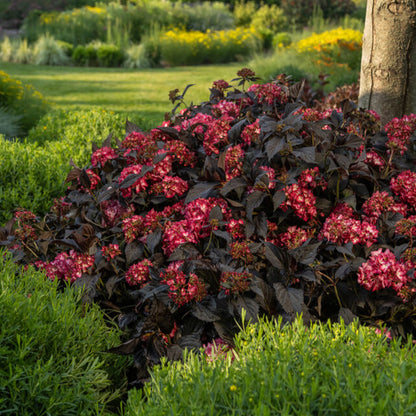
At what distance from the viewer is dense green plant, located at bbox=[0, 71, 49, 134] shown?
7449 mm

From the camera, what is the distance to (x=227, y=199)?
2.70m

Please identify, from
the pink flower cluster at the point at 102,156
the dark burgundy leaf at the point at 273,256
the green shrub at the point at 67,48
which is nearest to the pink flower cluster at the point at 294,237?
the dark burgundy leaf at the point at 273,256

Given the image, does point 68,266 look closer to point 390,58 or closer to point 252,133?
point 252,133

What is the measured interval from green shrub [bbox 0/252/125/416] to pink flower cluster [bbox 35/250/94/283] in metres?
0.34

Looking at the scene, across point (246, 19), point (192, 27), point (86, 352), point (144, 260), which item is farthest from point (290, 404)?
point (246, 19)

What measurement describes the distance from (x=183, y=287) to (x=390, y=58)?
8.77ft

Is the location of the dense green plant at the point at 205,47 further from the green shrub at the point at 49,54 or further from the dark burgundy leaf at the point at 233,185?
the dark burgundy leaf at the point at 233,185

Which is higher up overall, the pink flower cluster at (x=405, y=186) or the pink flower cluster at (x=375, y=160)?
the pink flower cluster at (x=375, y=160)

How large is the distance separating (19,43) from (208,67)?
7.10 m

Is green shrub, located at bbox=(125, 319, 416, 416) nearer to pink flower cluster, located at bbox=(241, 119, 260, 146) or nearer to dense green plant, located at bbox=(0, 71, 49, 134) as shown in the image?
pink flower cluster, located at bbox=(241, 119, 260, 146)

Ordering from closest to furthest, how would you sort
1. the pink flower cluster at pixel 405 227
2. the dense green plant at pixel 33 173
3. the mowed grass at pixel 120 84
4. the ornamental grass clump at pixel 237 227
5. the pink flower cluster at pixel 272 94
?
the ornamental grass clump at pixel 237 227, the pink flower cluster at pixel 405 227, the pink flower cluster at pixel 272 94, the dense green plant at pixel 33 173, the mowed grass at pixel 120 84

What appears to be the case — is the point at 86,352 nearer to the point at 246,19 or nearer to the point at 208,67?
the point at 208,67

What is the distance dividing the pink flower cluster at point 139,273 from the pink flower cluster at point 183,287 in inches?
11.2

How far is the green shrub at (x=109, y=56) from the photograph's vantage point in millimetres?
16062
